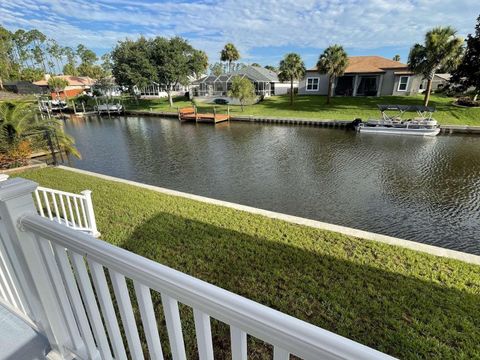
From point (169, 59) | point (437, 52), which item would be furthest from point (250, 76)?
point (437, 52)

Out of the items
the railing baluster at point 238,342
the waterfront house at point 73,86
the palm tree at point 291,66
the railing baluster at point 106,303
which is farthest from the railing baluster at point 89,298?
the waterfront house at point 73,86

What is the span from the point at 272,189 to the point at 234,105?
79.7 feet

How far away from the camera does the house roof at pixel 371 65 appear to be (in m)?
27.8

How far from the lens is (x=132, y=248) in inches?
164

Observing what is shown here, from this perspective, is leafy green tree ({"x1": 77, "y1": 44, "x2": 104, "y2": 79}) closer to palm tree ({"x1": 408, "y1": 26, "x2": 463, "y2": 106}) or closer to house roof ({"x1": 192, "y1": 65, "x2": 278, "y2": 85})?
house roof ({"x1": 192, "y1": 65, "x2": 278, "y2": 85})

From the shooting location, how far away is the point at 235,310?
0.85m

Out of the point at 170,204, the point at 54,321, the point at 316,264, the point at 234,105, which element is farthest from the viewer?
the point at 234,105

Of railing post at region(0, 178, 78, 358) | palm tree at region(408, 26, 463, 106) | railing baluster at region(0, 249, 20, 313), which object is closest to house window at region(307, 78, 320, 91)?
palm tree at region(408, 26, 463, 106)

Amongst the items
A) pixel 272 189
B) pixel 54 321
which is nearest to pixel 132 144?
pixel 272 189

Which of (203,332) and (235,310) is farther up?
(235,310)

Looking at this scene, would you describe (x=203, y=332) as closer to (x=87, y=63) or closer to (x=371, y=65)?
(x=371, y=65)

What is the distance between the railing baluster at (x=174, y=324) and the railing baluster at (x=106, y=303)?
1.43 feet

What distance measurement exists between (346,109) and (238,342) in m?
26.4

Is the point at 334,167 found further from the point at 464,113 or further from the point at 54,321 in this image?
the point at 464,113
